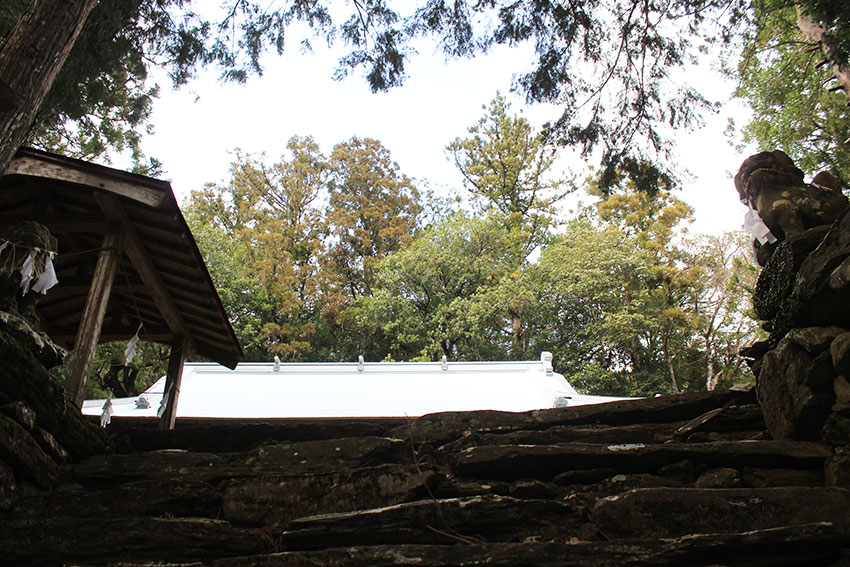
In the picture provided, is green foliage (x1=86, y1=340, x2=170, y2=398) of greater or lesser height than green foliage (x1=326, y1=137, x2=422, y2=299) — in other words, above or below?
below

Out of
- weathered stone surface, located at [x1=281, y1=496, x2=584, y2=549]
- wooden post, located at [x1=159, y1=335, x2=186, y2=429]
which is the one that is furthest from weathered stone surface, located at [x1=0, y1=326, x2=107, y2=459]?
wooden post, located at [x1=159, y1=335, x2=186, y2=429]

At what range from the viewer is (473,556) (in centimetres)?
224

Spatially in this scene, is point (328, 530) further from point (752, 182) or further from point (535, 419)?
point (752, 182)

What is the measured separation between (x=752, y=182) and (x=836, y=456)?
212 centimetres

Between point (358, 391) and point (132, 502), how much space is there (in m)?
7.62

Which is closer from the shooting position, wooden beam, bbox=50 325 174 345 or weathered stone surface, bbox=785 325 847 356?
weathered stone surface, bbox=785 325 847 356

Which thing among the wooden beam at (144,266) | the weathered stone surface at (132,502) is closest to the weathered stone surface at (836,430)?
the weathered stone surface at (132,502)

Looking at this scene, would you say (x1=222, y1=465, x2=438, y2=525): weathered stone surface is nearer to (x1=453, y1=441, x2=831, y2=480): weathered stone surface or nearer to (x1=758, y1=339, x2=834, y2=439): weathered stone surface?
(x1=453, y1=441, x2=831, y2=480): weathered stone surface

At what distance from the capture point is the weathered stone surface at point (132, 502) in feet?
8.93

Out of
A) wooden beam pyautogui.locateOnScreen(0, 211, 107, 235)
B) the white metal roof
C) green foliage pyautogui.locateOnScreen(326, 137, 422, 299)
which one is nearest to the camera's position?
wooden beam pyautogui.locateOnScreen(0, 211, 107, 235)

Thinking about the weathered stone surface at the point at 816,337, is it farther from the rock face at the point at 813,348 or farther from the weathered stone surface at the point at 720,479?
the weathered stone surface at the point at 720,479

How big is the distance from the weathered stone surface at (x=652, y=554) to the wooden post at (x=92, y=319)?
105 inches

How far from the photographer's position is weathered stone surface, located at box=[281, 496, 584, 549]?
250 cm

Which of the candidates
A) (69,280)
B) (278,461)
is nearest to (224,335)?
(69,280)
